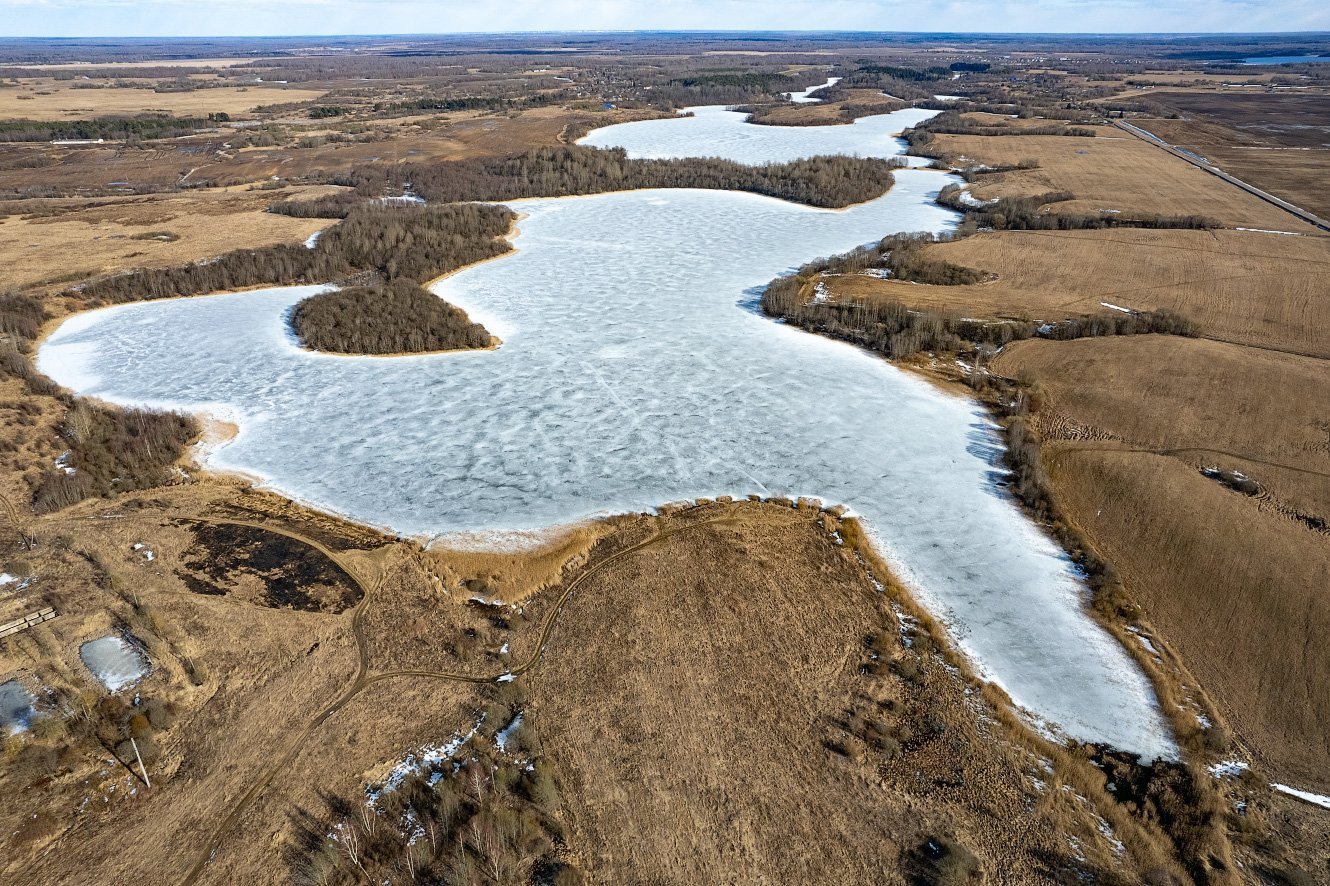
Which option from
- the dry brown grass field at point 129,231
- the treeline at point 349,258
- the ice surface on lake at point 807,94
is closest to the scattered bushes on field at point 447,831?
the treeline at point 349,258

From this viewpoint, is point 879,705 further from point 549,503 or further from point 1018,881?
point 549,503

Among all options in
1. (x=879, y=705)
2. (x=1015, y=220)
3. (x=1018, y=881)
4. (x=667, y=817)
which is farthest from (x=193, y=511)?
(x=1015, y=220)

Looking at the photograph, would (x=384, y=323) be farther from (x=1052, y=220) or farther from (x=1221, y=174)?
(x=1221, y=174)

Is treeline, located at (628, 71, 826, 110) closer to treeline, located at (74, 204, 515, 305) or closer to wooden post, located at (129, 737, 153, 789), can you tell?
treeline, located at (74, 204, 515, 305)

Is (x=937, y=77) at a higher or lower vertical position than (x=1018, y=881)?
higher

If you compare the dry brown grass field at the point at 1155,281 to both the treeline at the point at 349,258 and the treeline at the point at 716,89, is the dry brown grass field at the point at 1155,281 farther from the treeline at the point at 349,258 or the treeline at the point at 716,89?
the treeline at the point at 716,89
